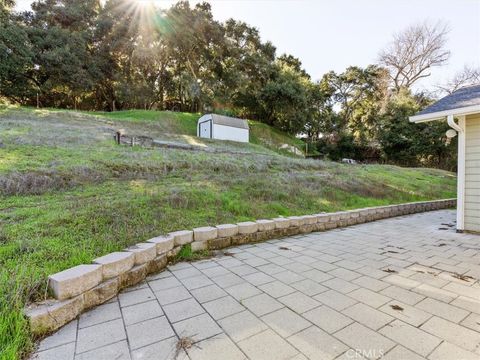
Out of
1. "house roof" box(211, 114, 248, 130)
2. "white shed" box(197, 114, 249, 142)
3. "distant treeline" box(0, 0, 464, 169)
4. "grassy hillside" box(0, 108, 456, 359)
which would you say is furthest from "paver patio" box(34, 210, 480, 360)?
"distant treeline" box(0, 0, 464, 169)

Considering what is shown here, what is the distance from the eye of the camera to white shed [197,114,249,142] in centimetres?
1669

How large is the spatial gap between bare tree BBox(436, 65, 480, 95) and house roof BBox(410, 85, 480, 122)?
17989 mm

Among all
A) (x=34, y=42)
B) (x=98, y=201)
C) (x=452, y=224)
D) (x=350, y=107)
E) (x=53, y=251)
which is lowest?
(x=452, y=224)

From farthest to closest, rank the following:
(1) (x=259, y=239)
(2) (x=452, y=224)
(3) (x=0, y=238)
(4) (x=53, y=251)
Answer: (2) (x=452, y=224) < (1) (x=259, y=239) < (3) (x=0, y=238) < (4) (x=53, y=251)

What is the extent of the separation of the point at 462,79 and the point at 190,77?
67.6 feet

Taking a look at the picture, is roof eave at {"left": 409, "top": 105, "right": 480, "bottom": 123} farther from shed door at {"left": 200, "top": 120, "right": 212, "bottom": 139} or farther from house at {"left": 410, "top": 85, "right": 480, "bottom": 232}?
shed door at {"left": 200, "top": 120, "right": 212, "bottom": 139}

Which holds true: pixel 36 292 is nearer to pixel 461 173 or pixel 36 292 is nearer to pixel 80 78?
pixel 461 173

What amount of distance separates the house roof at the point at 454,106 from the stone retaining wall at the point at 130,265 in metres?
2.32

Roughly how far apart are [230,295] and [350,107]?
2840 cm

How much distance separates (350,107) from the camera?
26.2m

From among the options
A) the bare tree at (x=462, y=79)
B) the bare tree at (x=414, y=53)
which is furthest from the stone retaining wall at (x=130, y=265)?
the bare tree at (x=414, y=53)

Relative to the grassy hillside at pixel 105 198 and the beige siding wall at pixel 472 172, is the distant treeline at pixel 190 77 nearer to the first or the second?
the grassy hillside at pixel 105 198

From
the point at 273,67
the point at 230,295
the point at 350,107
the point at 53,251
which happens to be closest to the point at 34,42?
the point at 273,67

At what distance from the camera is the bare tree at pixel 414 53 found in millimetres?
19734
